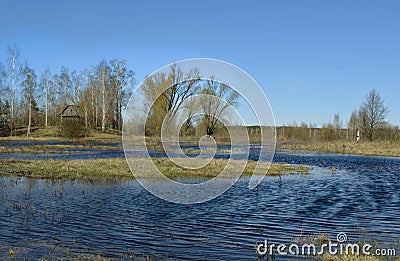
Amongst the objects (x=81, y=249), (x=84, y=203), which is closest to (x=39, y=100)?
(x=84, y=203)

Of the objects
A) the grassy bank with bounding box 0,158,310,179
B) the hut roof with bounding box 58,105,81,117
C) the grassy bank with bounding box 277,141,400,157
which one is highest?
the hut roof with bounding box 58,105,81,117

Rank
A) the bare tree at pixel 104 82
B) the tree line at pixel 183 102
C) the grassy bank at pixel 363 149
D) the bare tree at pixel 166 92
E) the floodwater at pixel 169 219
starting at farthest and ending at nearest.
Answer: the bare tree at pixel 104 82 < the grassy bank at pixel 363 149 < the bare tree at pixel 166 92 < the tree line at pixel 183 102 < the floodwater at pixel 169 219

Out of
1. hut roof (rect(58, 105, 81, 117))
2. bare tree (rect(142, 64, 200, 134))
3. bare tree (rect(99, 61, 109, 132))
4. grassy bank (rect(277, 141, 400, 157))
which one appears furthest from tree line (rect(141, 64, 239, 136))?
hut roof (rect(58, 105, 81, 117))

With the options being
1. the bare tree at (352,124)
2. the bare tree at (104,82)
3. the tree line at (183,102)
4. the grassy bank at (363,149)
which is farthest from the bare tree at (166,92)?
the bare tree at (352,124)

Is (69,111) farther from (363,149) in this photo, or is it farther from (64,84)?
(363,149)

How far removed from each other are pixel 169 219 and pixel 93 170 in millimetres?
12368

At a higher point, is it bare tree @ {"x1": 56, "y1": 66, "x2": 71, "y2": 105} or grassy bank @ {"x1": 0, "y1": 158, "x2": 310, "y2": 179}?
bare tree @ {"x1": 56, "y1": 66, "x2": 71, "y2": 105}

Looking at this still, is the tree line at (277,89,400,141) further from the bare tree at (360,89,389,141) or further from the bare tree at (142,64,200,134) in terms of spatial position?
the bare tree at (142,64,200,134)

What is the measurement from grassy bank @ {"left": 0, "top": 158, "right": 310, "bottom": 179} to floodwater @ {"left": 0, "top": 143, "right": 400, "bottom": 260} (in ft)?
6.34

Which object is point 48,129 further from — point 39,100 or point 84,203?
point 84,203

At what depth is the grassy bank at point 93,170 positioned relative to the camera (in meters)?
22.9

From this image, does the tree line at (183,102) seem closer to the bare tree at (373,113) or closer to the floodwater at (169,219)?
the floodwater at (169,219)

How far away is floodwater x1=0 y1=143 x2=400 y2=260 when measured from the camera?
985 cm

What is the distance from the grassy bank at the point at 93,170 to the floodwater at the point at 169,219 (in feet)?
6.34
